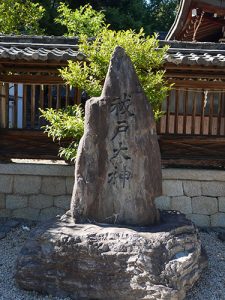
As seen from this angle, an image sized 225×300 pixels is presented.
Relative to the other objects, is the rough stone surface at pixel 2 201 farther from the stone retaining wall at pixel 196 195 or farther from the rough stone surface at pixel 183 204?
the rough stone surface at pixel 183 204

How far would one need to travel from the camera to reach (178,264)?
453 centimetres

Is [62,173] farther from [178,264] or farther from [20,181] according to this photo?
[178,264]

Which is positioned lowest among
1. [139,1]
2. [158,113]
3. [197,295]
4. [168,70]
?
[197,295]

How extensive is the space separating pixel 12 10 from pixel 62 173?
808cm

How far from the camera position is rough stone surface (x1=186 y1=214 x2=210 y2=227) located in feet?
25.3

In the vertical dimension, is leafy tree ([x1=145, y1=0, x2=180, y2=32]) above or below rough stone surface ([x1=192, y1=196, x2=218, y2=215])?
above

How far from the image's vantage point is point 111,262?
461 centimetres

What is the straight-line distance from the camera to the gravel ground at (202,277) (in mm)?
4980

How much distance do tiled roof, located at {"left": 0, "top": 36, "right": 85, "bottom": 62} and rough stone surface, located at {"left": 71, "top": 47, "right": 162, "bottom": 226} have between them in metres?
2.00

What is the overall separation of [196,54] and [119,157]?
3403 millimetres

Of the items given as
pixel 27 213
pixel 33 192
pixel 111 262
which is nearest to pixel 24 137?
pixel 33 192

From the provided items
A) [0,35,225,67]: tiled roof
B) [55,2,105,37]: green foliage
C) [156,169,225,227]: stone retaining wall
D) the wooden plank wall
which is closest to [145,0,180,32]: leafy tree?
[55,2,105,37]: green foliage

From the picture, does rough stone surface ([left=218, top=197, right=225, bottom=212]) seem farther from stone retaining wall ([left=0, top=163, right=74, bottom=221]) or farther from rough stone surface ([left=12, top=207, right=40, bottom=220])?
rough stone surface ([left=12, top=207, right=40, bottom=220])

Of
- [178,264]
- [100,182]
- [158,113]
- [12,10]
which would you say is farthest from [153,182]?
[12,10]
